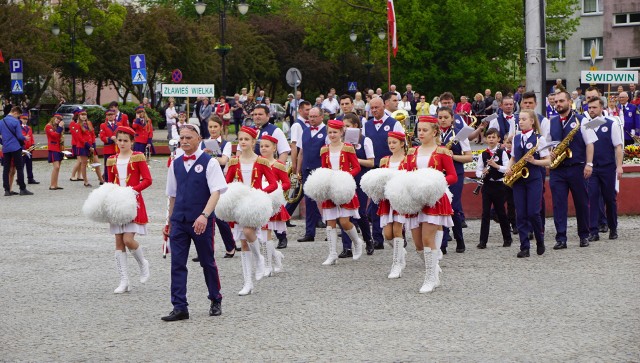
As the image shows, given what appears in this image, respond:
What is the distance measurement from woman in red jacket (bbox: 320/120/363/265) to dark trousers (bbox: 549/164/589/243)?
2.77 metres

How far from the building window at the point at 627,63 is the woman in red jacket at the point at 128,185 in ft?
214

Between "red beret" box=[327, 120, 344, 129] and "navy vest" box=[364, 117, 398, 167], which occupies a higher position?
"red beret" box=[327, 120, 344, 129]

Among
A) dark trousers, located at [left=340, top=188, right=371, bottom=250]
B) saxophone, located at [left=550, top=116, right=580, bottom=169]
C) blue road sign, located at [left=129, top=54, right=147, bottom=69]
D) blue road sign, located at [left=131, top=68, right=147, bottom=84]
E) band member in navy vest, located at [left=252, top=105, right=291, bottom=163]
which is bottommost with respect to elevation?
dark trousers, located at [left=340, top=188, right=371, bottom=250]

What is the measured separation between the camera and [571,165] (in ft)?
46.7

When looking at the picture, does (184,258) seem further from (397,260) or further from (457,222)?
(457,222)

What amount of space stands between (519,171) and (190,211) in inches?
210

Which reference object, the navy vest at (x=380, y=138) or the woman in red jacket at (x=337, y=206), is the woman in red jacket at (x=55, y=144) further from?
the woman in red jacket at (x=337, y=206)

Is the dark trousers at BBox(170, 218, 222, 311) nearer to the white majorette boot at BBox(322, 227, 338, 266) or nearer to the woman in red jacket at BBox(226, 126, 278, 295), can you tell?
the woman in red jacket at BBox(226, 126, 278, 295)

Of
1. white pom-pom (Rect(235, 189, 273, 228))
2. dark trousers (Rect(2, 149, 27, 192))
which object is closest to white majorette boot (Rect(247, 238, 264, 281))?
white pom-pom (Rect(235, 189, 273, 228))

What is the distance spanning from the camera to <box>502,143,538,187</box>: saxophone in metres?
13.3

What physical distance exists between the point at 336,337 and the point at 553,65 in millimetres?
68155

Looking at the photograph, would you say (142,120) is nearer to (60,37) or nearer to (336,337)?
(336,337)

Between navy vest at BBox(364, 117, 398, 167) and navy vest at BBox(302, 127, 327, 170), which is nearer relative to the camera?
navy vest at BBox(364, 117, 398, 167)

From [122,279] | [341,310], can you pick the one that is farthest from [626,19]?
Result: [341,310]
